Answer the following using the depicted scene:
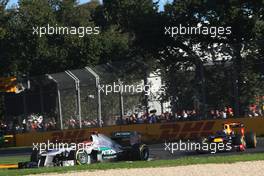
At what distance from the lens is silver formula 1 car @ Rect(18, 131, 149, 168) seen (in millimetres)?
20531

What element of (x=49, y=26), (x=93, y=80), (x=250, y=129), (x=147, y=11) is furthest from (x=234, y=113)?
(x=49, y=26)

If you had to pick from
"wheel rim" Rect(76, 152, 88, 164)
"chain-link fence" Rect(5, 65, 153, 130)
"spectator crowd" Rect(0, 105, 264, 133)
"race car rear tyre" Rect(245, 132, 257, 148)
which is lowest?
"wheel rim" Rect(76, 152, 88, 164)

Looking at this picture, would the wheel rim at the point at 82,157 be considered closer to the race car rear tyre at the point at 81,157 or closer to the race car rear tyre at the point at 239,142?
the race car rear tyre at the point at 81,157

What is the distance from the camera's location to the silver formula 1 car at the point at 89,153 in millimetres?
20531

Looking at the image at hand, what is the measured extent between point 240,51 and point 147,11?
1210 cm

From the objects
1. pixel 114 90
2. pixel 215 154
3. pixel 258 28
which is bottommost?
pixel 215 154

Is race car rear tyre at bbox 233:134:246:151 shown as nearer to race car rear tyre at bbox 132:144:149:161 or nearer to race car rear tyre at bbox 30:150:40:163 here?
race car rear tyre at bbox 132:144:149:161

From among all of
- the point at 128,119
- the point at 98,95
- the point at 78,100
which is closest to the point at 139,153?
the point at 128,119

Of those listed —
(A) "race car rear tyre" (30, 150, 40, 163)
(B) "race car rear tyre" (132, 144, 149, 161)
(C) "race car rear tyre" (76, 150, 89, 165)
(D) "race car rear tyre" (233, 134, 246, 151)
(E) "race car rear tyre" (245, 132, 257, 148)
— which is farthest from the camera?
(E) "race car rear tyre" (245, 132, 257, 148)

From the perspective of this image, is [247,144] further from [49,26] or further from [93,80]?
[49,26]

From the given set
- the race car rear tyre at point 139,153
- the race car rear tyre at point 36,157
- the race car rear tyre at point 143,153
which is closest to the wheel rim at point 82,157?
the race car rear tyre at point 36,157

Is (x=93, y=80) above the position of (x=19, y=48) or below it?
below

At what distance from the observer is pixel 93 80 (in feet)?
102

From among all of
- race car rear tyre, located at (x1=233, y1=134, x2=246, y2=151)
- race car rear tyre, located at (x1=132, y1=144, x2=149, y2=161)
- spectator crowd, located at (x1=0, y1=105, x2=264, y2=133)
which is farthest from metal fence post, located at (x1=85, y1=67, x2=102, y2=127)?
race car rear tyre, located at (x1=233, y1=134, x2=246, y2=151)
